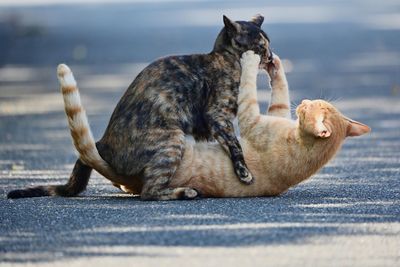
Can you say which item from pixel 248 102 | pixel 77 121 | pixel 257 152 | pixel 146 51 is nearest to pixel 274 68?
pixel 248 102

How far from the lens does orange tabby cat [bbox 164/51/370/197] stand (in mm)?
8883

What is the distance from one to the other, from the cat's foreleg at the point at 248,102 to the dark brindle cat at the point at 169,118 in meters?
0.06

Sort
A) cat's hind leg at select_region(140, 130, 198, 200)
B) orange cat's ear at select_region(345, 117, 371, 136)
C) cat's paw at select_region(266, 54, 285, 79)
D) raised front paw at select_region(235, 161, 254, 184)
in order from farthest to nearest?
cat's paw at select_region(266, 54, 285, 79)
orange cat's ear at select_region(345, 117, 371, 136)
raised front paw at select_region(235, 161, 254, 184)
cat's hind leg at select_region(140, 130, 198, 200)

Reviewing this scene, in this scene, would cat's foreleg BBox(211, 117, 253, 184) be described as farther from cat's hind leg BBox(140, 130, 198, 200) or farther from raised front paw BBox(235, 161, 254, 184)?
cat's hind leg BBox(140, 130, 198, 200)

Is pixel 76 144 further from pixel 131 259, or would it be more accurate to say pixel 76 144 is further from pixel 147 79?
pixel 131 259

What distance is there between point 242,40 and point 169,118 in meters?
0.98

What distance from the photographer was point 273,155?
8.93 metres

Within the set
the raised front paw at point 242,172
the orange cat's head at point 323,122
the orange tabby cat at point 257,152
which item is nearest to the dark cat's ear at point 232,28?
the orange tabby cat at point 257,152

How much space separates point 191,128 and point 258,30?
1.00 meters

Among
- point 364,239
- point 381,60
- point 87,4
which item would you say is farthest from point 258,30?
point 87,4

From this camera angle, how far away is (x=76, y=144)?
29.1 ft

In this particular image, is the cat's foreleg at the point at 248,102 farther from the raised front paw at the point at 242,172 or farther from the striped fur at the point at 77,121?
the striped fur at the point at 77,121

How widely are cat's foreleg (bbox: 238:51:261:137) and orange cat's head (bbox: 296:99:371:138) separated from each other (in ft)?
0.99

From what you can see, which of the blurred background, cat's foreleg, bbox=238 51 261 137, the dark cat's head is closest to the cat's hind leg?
cat's foreleg, bbox=238 51 261 137
